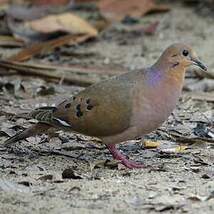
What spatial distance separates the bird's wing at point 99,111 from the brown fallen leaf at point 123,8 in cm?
416

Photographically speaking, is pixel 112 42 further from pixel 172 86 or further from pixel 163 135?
pixel 172 86

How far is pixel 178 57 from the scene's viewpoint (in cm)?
515

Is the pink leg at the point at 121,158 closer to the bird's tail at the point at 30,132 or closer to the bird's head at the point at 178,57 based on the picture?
the bird's tail at the point at 30,132

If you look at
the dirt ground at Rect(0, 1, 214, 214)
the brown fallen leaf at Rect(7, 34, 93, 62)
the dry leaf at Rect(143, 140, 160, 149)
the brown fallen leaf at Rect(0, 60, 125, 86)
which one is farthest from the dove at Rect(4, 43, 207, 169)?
the brown fallen leaf at Rect(7, 34, 93, 62)

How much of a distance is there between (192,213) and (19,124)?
219cm

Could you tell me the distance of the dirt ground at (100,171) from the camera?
428 cm

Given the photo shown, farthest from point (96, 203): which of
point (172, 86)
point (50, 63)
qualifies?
point (50, 63)

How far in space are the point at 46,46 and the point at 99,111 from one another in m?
3.15

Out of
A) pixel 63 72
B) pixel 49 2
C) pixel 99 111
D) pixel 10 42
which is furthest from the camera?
pixel 49 2

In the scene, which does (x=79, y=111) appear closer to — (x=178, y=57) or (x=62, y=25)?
(x=178, y=57)

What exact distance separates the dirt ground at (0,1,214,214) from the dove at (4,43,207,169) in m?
0.21

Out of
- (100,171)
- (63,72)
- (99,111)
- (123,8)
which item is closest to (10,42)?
(63,72)

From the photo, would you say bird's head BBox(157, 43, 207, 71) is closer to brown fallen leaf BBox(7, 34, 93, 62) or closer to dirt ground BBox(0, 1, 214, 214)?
dirt ground BBox(0, 1, 214, 214)

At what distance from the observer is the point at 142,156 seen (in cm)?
540
